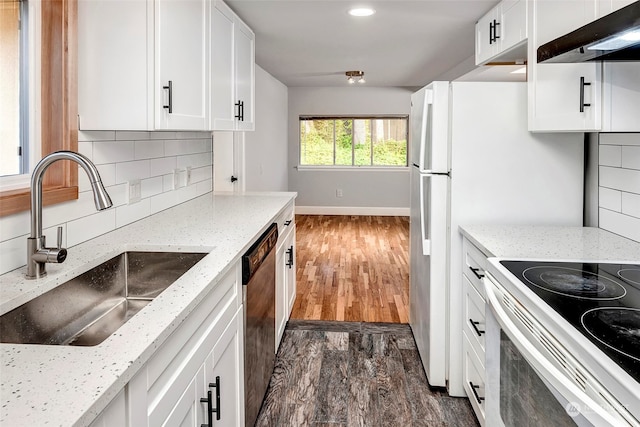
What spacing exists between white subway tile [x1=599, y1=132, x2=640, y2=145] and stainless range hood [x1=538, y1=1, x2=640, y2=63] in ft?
1.47

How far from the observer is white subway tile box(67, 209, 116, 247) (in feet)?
5.76

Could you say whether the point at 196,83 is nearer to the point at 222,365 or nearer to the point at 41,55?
the point at 41,55

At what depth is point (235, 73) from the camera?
2.97m

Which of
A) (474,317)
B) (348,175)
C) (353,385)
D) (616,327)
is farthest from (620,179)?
(348,175)

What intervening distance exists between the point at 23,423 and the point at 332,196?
26.3 feet

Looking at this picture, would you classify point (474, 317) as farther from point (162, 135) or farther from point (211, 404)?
point (162, 135)

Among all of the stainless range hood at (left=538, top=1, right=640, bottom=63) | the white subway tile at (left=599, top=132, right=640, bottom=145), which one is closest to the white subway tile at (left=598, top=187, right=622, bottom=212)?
the white subway tile at (left=599, top=132, right=640, bottom=145)

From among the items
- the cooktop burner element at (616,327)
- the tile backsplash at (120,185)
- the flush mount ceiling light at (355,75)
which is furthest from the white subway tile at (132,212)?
the flush mount ceiling light at (355,75)

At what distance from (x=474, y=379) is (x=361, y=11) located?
2.32 meters

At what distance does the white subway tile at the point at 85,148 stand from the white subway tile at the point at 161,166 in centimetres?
53

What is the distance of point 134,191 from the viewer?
224 cm

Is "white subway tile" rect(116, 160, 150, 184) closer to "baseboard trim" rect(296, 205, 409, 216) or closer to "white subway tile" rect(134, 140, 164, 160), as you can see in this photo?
"white subway tile" rect(134, 140, 164, 160)

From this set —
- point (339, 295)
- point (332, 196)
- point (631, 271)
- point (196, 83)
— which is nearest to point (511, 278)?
point (631, 271)

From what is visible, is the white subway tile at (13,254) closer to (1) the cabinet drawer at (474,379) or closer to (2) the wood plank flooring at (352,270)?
(1) the cabinet drawer at (474,379)
